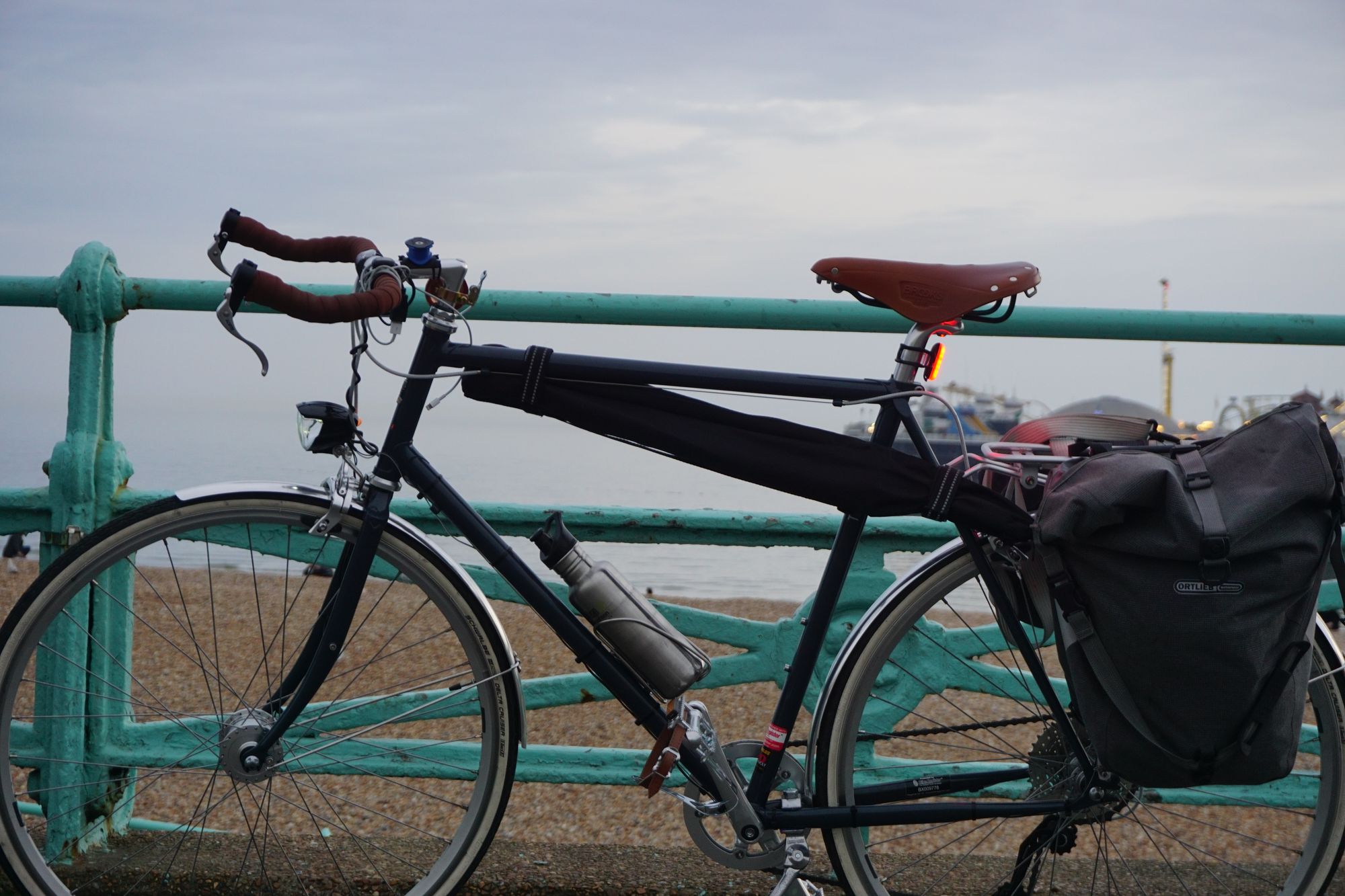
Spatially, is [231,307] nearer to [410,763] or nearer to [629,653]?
[629,653]

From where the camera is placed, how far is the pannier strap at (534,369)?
6.07 feet

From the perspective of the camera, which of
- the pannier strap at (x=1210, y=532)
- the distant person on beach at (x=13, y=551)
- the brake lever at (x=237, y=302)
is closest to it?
the brake lever at (x=237, y=302)

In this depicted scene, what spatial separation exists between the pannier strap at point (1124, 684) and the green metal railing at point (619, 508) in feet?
1.97

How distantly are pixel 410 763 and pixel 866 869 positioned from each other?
3.38 ft

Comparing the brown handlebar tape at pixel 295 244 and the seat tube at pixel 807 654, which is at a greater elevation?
the brown handlebar tape at pixel 295 244

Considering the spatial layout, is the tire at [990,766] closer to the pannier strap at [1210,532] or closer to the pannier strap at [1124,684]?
the pannier strap at [1124,684]

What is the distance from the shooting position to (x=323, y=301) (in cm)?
160

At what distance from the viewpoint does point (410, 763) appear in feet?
7.91

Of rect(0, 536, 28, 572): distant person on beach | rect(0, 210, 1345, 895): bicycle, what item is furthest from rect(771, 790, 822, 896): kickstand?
rect(0, 536, 28, 572): distant person on beach

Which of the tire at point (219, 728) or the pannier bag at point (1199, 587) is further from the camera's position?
the tire at point (219, 728)

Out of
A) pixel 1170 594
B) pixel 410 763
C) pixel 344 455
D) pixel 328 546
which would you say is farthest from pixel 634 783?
pixel 1170 594

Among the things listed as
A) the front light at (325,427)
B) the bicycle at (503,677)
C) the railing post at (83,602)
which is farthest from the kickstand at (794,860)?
the railing post at (83,602)

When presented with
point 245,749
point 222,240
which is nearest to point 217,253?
point 222,240

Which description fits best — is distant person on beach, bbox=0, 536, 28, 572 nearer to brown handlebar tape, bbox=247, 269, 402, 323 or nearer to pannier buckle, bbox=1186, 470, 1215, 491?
brown handlebar tape, bbox=247, 269, 402, 323
